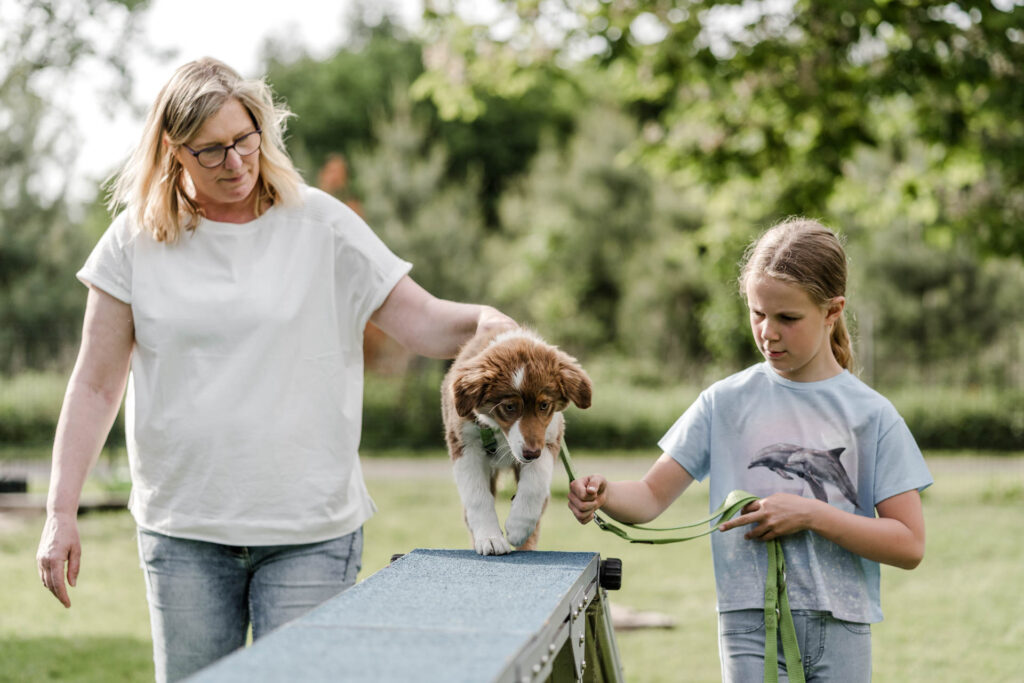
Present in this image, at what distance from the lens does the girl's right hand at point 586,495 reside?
294 centimetres

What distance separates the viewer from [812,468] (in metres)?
2.94

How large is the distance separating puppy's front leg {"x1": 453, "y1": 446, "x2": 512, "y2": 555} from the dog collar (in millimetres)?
35

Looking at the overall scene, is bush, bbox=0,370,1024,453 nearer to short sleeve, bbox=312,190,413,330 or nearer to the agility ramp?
short sleeve, bbox=312,190,413,330

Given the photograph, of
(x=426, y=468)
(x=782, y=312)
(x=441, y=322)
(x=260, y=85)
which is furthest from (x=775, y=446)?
(x=426, y=468)

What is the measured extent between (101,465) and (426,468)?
18.6 ft

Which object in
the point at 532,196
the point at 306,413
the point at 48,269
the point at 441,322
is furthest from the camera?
the point at 532,196

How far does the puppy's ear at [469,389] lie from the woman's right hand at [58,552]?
118cm

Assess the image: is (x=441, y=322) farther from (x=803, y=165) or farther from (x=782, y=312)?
(x=803, y=165)

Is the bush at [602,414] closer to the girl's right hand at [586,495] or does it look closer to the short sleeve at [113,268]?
the short sleeve at [113,268]

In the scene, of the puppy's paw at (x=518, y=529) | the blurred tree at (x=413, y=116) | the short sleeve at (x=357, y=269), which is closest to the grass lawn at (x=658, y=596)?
the puppy's paw at (x=518, y=529)

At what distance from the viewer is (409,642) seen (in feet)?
6.32

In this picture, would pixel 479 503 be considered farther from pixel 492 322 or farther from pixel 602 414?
pixel 602 414

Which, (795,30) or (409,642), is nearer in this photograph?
(409,642)

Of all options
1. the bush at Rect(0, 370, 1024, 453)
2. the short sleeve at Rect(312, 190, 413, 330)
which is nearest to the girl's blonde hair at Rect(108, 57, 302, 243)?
the short sleeve at Rect(312, 190, 413, 330)
